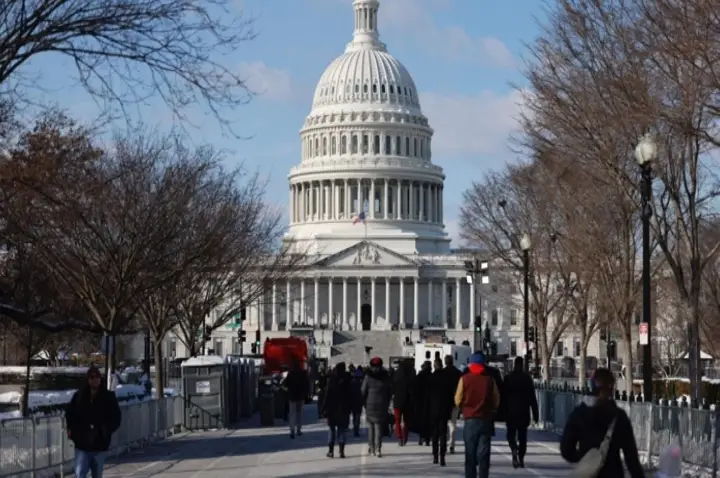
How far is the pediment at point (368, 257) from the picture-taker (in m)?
164

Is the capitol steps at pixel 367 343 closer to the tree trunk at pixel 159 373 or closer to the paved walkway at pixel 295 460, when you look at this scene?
the tree trunk at pixel 159 373

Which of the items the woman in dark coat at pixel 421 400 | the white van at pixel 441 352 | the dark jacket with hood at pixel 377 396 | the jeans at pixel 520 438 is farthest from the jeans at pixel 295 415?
the white van at pixel 441 352

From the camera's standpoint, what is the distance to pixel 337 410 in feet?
97.9

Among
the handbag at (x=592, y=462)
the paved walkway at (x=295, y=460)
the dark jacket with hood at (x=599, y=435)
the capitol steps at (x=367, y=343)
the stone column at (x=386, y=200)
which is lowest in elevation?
the paved walkway at (x=295, y=460)

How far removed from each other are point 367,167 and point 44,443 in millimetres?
149545

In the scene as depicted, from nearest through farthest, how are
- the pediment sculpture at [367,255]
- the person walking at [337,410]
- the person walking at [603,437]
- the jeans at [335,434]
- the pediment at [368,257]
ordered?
the person walking at [603,437] < the jeans at [335,434] < the person walking at [337,410] < the pediment at [368,257] < the pediment sculpture at [367,255]

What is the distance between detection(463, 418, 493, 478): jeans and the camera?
2077 centimetres

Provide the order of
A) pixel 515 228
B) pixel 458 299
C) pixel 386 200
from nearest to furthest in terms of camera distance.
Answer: pixel 515 228
pixel 458 299
pixel 386 200

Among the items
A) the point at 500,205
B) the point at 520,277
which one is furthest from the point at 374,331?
the point at 500,205

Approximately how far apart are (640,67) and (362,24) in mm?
158874

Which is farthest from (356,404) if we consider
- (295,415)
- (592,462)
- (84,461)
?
(592,462)

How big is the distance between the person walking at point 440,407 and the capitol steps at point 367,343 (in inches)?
3959

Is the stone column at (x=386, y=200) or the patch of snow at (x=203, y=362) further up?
the stone column at (x=386, y=200)

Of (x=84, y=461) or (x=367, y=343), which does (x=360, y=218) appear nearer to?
(x=367, y=343)
